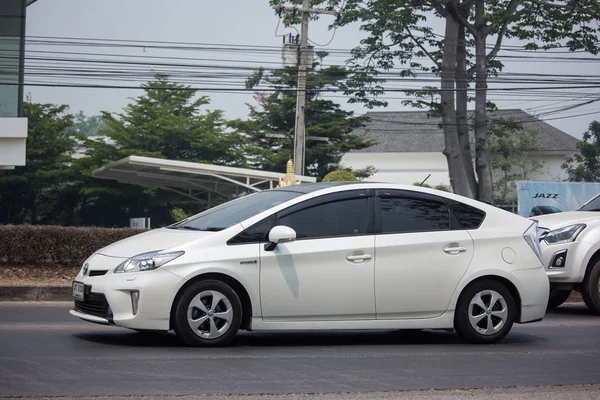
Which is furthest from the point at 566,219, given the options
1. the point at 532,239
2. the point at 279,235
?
the point at 279,235

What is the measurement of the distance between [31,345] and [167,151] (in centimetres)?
4778

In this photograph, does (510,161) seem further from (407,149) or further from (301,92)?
(301,92)

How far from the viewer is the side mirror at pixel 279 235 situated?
318 inches

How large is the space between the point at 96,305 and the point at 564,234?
22.1 ft

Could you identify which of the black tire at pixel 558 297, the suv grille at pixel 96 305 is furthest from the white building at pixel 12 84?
the suv grille at pixel 96 305

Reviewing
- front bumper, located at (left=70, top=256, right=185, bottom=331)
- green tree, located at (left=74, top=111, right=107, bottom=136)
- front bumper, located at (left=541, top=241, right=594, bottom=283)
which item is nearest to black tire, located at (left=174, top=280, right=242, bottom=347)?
front bumper, located at (left=70, top=256, right=185, bottom=331)

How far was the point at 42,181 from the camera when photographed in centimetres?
4984

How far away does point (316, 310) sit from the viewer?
8.30 metres

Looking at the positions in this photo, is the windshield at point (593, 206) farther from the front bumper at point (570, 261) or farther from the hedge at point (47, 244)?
the hedge at point (47, 244)

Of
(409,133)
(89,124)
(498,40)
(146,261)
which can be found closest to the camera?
(146,261)

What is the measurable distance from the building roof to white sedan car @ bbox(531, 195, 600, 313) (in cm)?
5706

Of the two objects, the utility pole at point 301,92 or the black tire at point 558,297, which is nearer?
the black tire at point 558,297

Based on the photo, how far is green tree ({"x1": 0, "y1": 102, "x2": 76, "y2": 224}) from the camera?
49.8 metres

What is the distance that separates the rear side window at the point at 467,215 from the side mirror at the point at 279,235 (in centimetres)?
184
